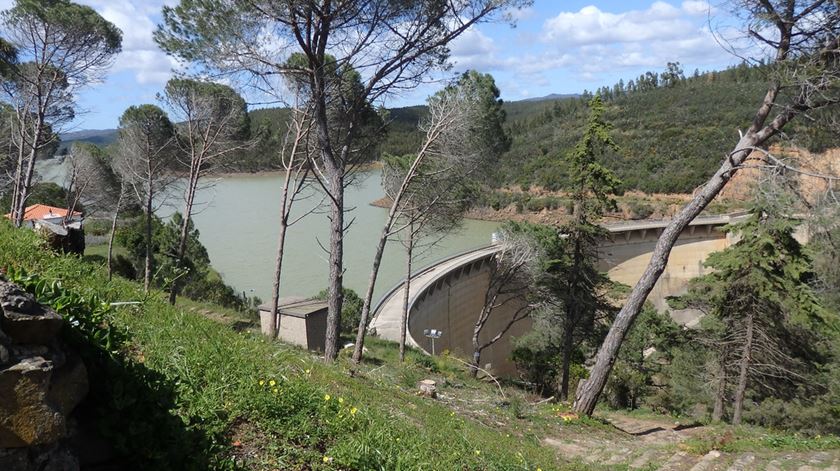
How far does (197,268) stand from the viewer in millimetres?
18703

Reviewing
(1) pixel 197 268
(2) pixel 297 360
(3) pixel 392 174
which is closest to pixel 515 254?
(3) pixel 392 174

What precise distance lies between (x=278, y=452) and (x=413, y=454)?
Result: 73 centimetres

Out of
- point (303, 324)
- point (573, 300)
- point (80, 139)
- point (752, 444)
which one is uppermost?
point (80, 139)

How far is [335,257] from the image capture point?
23.9ft

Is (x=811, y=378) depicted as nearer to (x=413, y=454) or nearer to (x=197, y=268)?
(x=413, y=454)

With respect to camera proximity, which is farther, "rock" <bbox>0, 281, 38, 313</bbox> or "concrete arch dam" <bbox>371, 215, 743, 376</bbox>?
"concrete arch dam" <bbox>371, 215, 743, 376</bbox>

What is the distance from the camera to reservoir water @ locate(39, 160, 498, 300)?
21.4m

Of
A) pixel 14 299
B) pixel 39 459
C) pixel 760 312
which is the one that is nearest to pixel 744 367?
pixel 760 312

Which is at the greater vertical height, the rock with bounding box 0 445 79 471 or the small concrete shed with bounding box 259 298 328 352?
the rock with bounding box 0 445 79 471

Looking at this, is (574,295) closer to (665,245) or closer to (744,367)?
(744,367)

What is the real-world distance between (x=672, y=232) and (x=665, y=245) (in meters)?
0.20

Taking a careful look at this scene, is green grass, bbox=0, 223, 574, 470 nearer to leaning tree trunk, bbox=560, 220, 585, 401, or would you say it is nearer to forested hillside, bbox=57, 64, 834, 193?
leaning tree trunk, bbox=560, 220, 585, 401

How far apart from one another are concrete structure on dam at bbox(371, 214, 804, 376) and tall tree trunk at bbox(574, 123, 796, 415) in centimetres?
801

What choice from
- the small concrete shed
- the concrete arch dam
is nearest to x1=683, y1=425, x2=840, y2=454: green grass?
the small concrete shed
